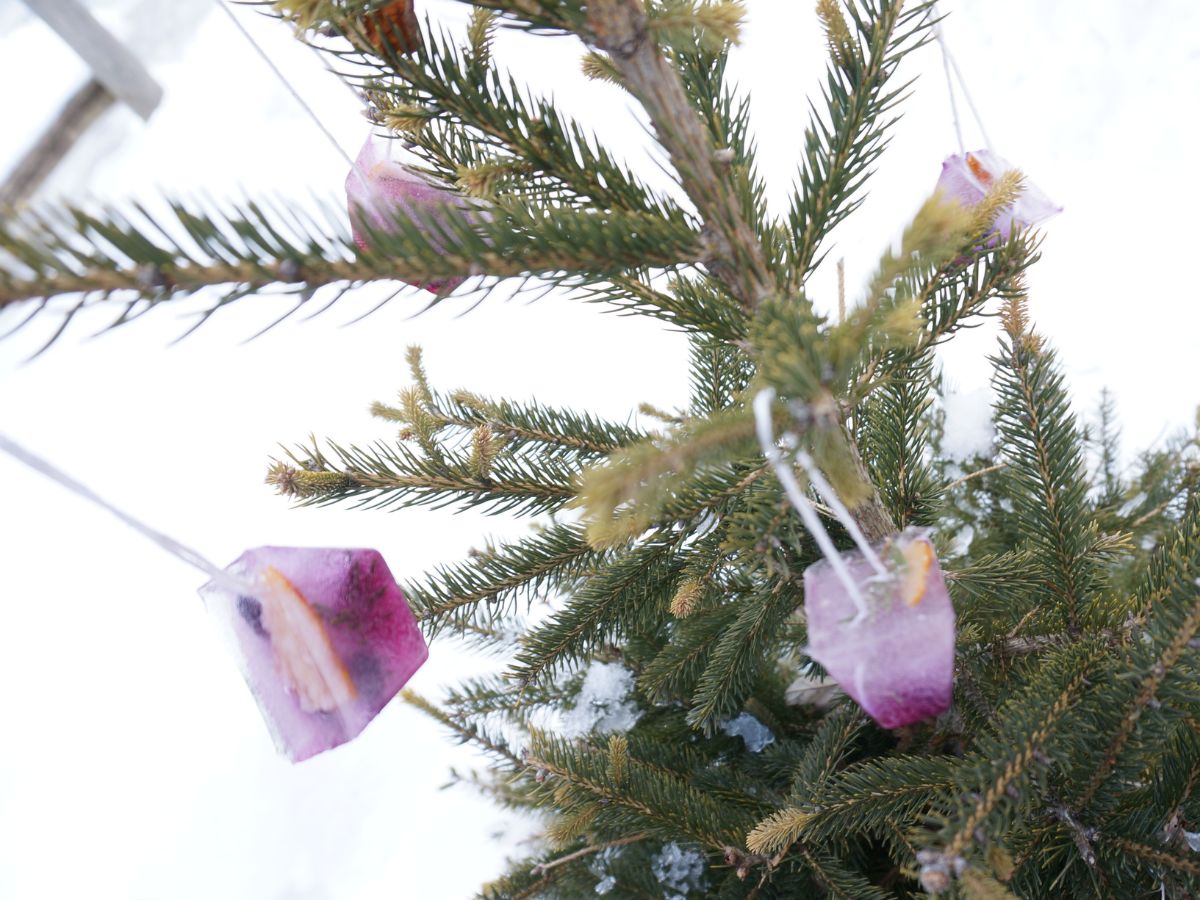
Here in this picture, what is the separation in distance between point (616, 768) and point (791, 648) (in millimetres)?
315

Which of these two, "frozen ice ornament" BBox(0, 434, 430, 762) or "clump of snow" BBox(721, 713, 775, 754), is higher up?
"frozen ice ornament" BBox(0, 434, 430, 762)

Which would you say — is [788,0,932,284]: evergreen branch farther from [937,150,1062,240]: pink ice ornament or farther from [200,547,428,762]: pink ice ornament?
[200,547,428,762]: pink ice ornament

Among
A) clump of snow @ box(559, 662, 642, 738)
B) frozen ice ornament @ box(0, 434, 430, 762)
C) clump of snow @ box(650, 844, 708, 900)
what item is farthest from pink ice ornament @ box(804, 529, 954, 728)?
clump of snow @ box(559, 662, 642, 738)

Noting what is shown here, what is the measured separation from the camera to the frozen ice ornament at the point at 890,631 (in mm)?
380

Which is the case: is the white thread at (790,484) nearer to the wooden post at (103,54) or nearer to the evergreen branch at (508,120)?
the evergreen branch at (508,120)

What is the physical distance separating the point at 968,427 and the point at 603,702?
507mm

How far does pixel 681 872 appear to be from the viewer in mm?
741

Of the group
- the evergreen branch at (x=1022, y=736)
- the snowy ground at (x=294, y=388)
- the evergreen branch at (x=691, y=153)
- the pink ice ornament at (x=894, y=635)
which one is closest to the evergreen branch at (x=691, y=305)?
the evergreen branch at (x=691, y=153)

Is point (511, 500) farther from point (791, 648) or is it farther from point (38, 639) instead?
point (38, 639)

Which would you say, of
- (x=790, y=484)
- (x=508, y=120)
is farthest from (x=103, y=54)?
(x=790, y=484)

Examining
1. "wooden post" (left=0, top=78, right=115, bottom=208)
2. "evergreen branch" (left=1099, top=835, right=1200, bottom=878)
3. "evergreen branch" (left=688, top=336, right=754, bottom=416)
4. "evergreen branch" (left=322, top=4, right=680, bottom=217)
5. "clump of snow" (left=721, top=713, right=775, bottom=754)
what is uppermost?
"wooden post" (left=0, top=78, right=115, bottom=208)

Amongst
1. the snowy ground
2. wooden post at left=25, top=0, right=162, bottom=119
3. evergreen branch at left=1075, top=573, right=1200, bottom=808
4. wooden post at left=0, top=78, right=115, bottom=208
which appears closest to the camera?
evergreen branch at left=1075, top=573, right=1200, bottom=808

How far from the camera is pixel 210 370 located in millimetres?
1702

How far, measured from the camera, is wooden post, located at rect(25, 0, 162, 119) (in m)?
1.67
